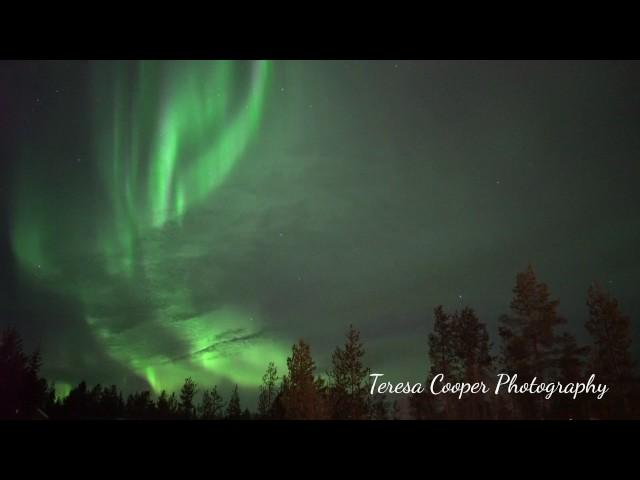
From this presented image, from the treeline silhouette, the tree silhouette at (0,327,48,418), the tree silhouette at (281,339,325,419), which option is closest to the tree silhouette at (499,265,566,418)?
the treeline silhouette

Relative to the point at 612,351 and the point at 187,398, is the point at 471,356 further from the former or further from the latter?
the point at 187,398

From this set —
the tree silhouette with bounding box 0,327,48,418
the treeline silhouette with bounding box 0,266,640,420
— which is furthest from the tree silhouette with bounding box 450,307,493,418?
the tree silhouette with bounding box 0,327,48,418

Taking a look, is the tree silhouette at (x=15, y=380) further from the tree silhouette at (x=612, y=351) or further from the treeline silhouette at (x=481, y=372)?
the tree silhouette at (x=612, y=351)

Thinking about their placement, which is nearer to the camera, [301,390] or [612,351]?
[612,351]

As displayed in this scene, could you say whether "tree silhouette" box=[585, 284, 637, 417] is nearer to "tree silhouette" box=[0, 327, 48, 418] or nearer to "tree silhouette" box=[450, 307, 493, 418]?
"tree silhouette" box=[450, 307, 493, 418]

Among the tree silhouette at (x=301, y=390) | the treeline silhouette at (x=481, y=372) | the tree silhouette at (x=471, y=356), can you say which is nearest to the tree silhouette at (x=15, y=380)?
the treeline silhouette at (x=481, y=372)

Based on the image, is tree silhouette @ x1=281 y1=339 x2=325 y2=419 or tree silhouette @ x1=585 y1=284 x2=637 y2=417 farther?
tree silhouette @ x1=281 y1=339 x2=325 y2=419

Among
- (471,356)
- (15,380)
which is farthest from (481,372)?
(15,380)

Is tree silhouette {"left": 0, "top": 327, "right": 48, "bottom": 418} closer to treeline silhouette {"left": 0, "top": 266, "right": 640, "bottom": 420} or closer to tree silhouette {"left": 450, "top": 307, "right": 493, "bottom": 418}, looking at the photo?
treeline silhouette {"left": 0, "top": 266, "right": 640, "bottom": 420}

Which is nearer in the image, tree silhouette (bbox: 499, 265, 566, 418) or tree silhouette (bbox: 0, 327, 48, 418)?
tree silhouette (bbox: 499, 265, 566, 418)
